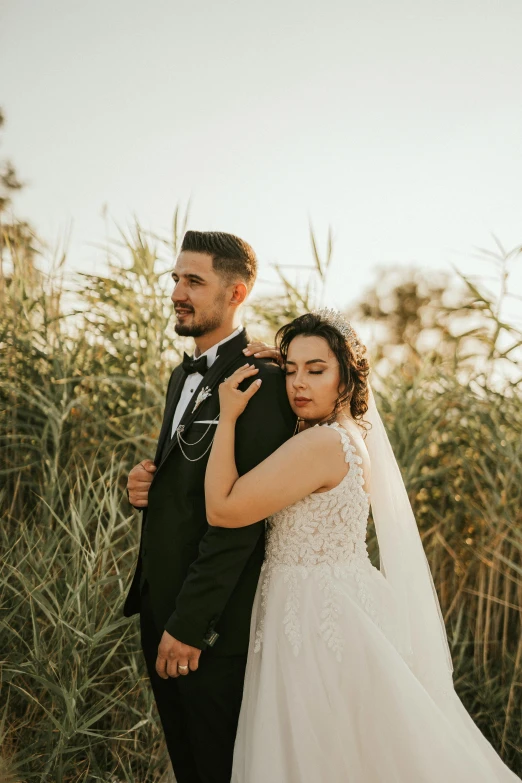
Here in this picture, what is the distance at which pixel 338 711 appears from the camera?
217 centimetres

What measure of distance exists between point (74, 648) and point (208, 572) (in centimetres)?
105

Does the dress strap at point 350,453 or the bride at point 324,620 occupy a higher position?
the dress strap at point 350,453

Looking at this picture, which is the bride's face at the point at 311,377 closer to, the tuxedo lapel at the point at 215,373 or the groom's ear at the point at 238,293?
the tuxedo lapel at the point at 215,373

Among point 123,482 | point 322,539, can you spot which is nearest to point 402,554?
point 322,539

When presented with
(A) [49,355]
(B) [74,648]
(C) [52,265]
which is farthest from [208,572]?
(C) [52,265]

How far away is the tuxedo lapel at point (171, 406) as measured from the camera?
8.89 ft

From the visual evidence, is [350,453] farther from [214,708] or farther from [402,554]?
[214,708]

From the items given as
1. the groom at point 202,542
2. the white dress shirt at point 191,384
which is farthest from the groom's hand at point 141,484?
the white dress shirt at point 191,384

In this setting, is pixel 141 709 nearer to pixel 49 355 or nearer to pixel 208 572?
pixel 208 572

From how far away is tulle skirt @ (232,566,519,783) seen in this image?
7.05 ft

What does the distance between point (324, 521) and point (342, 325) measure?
66 cm

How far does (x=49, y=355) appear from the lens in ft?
13.5

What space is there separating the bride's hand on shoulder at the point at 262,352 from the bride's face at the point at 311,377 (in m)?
0.09

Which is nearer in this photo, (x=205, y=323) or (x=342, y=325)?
(x=342, y=325)
